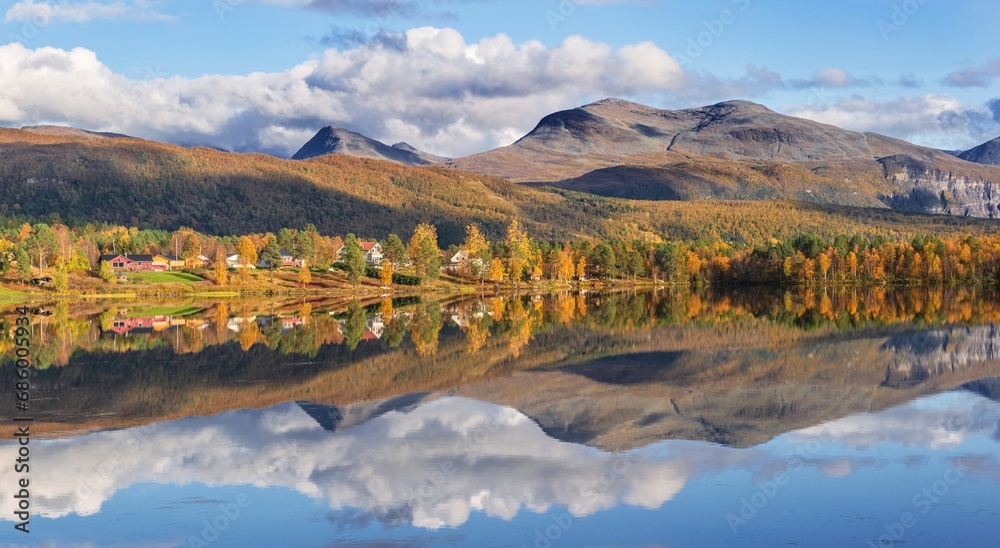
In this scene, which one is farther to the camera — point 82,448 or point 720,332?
point 720,332

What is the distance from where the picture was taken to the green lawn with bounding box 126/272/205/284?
11975 centimetres

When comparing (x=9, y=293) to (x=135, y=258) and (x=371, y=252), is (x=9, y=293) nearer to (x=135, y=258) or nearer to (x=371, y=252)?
(x=135, y=258)

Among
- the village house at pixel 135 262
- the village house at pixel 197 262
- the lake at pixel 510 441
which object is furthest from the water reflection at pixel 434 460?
the village house at pixel 135 262

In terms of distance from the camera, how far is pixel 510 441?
2678cm

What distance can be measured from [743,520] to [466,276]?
123 metres

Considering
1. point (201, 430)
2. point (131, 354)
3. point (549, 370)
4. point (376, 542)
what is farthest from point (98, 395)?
point (376, 542)

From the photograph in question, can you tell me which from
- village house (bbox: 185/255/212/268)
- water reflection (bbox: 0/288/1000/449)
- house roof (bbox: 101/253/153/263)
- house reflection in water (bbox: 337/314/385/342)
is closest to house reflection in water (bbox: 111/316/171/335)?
water reflection (bbox: 0/288/1000/449)

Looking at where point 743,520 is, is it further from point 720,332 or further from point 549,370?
point 720,332

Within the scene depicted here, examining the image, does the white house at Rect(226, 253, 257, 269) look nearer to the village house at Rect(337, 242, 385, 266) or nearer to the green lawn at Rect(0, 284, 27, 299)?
the village house at Rect(337, 242, 385, 266)

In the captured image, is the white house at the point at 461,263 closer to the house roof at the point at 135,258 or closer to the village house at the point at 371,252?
the village house at the point at 371,252

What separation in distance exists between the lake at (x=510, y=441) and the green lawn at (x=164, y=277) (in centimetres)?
6591

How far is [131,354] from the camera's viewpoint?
48.9 meters

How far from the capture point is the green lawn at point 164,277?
11975cm

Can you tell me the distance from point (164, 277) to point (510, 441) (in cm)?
10565
